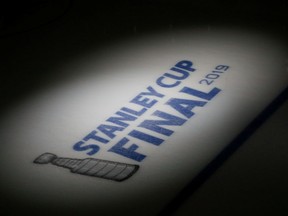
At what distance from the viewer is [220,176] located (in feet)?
7.65

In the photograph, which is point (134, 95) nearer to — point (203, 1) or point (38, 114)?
point (38, 114)

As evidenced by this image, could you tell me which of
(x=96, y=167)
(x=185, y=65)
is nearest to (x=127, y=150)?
(x=96, y=167)

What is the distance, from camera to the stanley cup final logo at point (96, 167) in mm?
2430

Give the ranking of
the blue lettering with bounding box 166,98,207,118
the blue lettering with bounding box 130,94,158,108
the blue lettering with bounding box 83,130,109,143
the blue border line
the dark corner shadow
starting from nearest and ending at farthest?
the blue border line, the blue lettering with bounding box 83,130,109,143, the blue lettering with bounding box 166,98,207,118, the blue lettering with bounding box 130,94,158,108, the dark corner shadow

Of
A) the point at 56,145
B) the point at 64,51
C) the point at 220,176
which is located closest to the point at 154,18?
the point at 64,51

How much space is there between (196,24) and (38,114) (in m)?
1.87

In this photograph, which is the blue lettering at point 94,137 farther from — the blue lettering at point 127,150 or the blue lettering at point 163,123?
the blue lettering at point 163,123

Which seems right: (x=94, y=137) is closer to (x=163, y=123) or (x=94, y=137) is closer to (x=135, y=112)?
(x=135, y=112)

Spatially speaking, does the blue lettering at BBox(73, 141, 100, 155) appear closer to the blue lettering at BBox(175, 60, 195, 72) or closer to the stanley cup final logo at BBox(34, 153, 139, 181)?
the stanley cup final logo at BBox(34, 153, 139, 181)

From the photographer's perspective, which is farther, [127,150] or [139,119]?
[139,119]

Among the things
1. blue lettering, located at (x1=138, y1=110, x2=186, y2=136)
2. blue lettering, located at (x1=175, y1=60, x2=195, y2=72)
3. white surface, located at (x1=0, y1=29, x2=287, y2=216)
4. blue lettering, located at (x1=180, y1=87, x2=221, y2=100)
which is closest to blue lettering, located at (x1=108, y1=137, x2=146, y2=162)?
white surface, located at (x1=0, y1=29, x2=287, y2=216)

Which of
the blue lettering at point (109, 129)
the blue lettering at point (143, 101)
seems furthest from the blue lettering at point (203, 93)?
the blue lettering at point (109, 129)

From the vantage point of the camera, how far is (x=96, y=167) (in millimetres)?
A: 2494

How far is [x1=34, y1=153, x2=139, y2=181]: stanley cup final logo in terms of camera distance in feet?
7.97
